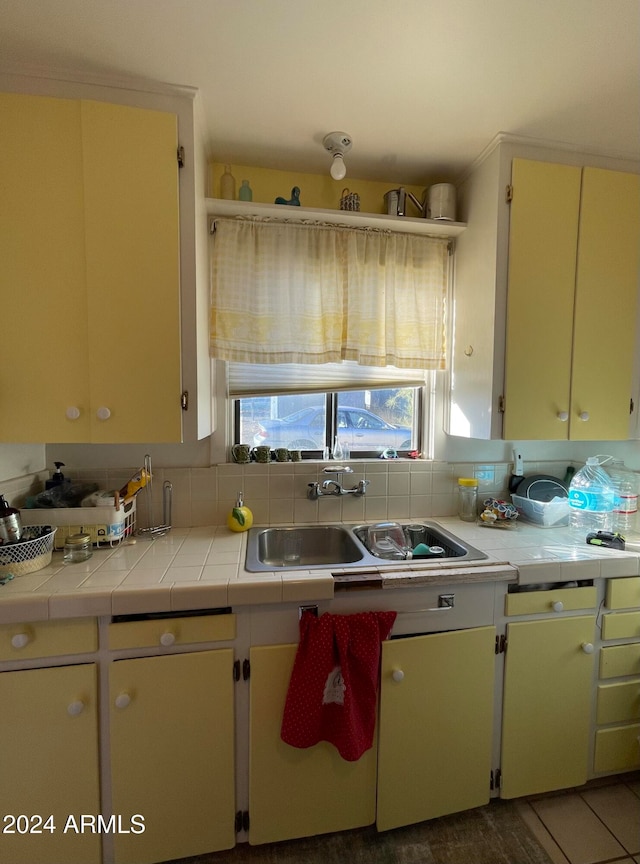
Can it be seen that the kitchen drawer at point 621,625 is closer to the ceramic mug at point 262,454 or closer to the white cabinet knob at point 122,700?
the ceramic mug at point 262,454

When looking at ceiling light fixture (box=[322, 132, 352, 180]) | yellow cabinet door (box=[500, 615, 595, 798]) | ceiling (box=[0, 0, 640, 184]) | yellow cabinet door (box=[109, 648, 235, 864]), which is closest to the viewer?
ceiling (box=[0, 0, 640, 184])

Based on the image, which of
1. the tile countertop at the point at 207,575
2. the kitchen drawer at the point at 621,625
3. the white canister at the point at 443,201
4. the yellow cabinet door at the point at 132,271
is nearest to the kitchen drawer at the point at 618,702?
the kitchen drawer at the point at 621,625

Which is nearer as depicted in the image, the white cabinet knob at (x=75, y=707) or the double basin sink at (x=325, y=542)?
the white cabinet knob at (x=75, y=707)

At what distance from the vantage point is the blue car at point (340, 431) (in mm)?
1823

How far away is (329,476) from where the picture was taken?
5.75 ft

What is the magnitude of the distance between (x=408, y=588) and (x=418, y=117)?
5.60ft

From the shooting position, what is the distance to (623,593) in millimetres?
1386

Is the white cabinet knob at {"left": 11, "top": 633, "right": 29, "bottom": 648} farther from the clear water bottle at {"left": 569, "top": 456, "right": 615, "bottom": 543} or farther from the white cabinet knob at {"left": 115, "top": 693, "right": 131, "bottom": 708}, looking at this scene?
the clear water bottle at {"left": 569, "top": 456, "right": 615, "bottom": 543}

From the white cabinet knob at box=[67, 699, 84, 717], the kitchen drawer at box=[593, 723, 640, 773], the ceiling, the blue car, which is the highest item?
the ceiling

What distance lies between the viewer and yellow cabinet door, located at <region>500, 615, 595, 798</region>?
4.36 feet

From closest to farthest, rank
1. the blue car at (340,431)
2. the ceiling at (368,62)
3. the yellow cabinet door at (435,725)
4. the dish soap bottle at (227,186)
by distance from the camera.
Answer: the ceiling at (368,62)
the yellow cabinet door at (435,725)
the dish soap bottle at (227,186)
the blue car at (340,431)

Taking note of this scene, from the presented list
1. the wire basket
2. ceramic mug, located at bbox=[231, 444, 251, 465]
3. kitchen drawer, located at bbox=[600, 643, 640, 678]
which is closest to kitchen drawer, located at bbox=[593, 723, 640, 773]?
kitchen drawer, located at bbox=[600, 643, 640, 678]

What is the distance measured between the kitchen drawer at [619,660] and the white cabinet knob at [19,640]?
77.6 inches

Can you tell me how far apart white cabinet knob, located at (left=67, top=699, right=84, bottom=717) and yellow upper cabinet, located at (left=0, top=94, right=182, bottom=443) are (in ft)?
2.56
